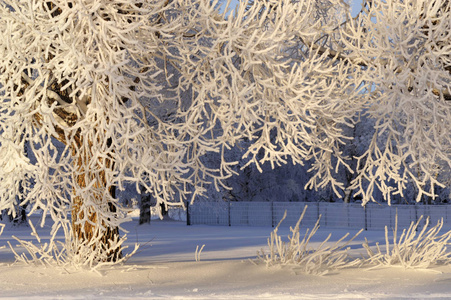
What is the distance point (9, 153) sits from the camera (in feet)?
29.4

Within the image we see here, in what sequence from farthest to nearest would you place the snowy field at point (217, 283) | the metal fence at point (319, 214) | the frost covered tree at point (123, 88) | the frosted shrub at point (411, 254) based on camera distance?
1. the metal fence at point (319, 214)
2. the frosted shrub at point (411, 254)
3. the snowy field at point (217, 283)
4. the frost covered tree at point (123, 88)

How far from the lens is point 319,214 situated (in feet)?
110

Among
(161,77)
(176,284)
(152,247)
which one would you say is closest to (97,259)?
(176,284)

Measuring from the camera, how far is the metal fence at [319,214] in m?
31.5

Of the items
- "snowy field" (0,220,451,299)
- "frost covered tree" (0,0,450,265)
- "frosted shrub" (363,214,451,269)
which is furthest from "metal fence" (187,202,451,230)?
"frost covered tree" (0,0,450,265)

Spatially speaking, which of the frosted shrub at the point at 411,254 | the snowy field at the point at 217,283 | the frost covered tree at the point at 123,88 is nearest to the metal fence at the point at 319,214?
the frosted shrub at the point at 411,254

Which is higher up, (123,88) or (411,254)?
(123,88)

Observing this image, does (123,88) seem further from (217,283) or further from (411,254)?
(411,254)

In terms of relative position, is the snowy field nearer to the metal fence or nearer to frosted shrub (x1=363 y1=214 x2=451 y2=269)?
frosted shrub (x1=363 y1=214 x2=451 y2=269)

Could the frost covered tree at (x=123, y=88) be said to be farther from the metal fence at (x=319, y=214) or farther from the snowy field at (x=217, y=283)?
the metal fence at (x=319, y=214)

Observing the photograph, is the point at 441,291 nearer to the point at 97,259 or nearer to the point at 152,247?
the point at 97,259

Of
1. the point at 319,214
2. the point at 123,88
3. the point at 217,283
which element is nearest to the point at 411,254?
the point at 217,283

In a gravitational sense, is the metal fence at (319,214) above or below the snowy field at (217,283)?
above

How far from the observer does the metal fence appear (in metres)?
31.5
